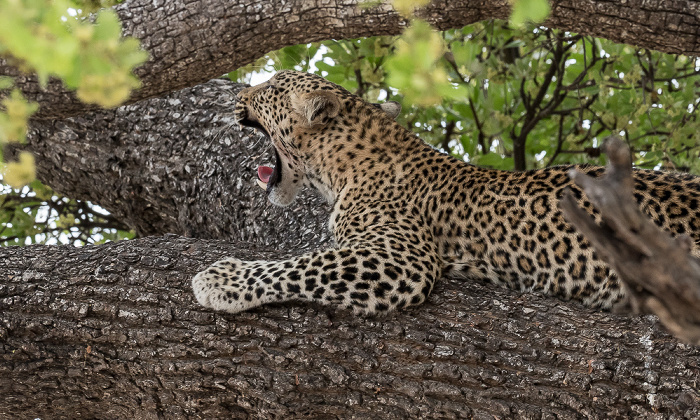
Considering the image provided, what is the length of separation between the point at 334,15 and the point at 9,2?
9.04ft

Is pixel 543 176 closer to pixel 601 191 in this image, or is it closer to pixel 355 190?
pixel 355 190

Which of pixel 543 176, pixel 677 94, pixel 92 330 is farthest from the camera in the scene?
pixel 677 94

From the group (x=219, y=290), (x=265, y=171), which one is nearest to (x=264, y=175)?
(x=265, y=171)

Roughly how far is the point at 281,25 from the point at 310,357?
6.36 ft

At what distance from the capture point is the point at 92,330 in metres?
4.23

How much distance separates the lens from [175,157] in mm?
6863

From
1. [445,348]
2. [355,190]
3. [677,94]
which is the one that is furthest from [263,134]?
[677,94]

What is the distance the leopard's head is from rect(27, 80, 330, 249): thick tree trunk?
0.40m

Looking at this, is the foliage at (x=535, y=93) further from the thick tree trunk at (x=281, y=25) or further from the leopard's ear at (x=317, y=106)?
the thick tree trunk at (x=281, y=25)

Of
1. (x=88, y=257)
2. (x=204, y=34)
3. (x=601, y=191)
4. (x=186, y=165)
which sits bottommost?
(x=88, y=257)

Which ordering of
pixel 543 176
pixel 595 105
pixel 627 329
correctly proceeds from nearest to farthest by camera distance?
pixel 627 329 < pixel 543 176 < pixel 595 105

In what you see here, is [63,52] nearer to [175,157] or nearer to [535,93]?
[175,157]

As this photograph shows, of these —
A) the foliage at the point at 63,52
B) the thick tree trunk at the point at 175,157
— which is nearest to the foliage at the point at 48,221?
the thick tree trunk at the point at 175,157

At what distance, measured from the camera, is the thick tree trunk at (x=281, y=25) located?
14.1 ft
